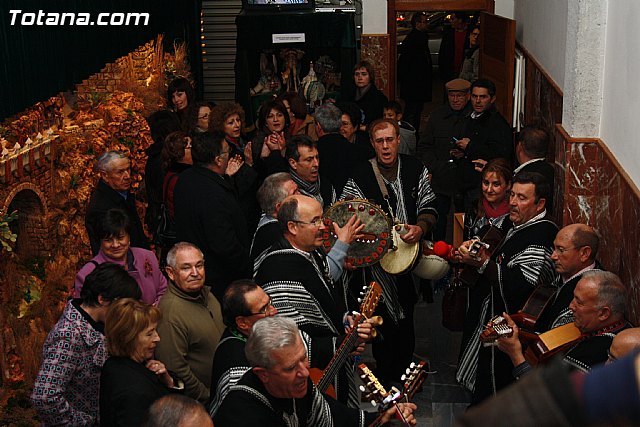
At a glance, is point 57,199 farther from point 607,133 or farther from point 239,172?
point 607,133

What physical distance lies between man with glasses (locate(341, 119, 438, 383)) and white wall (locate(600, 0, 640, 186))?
54.2 inches

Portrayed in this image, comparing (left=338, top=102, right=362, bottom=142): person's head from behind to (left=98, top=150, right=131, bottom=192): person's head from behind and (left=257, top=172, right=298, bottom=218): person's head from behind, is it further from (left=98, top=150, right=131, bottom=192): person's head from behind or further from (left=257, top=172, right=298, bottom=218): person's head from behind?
(left=257, top=172, right=298, bottom=218): person's head from behind

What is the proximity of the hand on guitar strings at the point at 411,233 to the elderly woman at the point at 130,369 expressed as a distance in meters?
2.43

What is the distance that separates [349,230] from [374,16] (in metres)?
8.38

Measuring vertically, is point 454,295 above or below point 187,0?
below

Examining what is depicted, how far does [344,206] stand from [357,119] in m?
2.76

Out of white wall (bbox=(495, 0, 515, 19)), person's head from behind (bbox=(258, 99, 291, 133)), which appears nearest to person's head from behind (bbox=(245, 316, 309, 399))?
person's head from behind (bbox=(258, 99, 291, 133))

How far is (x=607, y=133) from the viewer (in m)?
5.48

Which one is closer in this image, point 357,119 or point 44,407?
point 44,407

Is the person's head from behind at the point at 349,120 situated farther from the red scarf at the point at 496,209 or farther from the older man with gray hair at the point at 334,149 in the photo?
the red scarf at the point at 496,209

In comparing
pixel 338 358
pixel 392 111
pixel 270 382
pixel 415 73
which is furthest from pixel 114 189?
pixel 415 73

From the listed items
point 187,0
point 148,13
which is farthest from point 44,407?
point 187,0

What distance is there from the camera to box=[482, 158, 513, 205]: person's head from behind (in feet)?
19.4

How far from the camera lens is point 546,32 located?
866 centimetres
